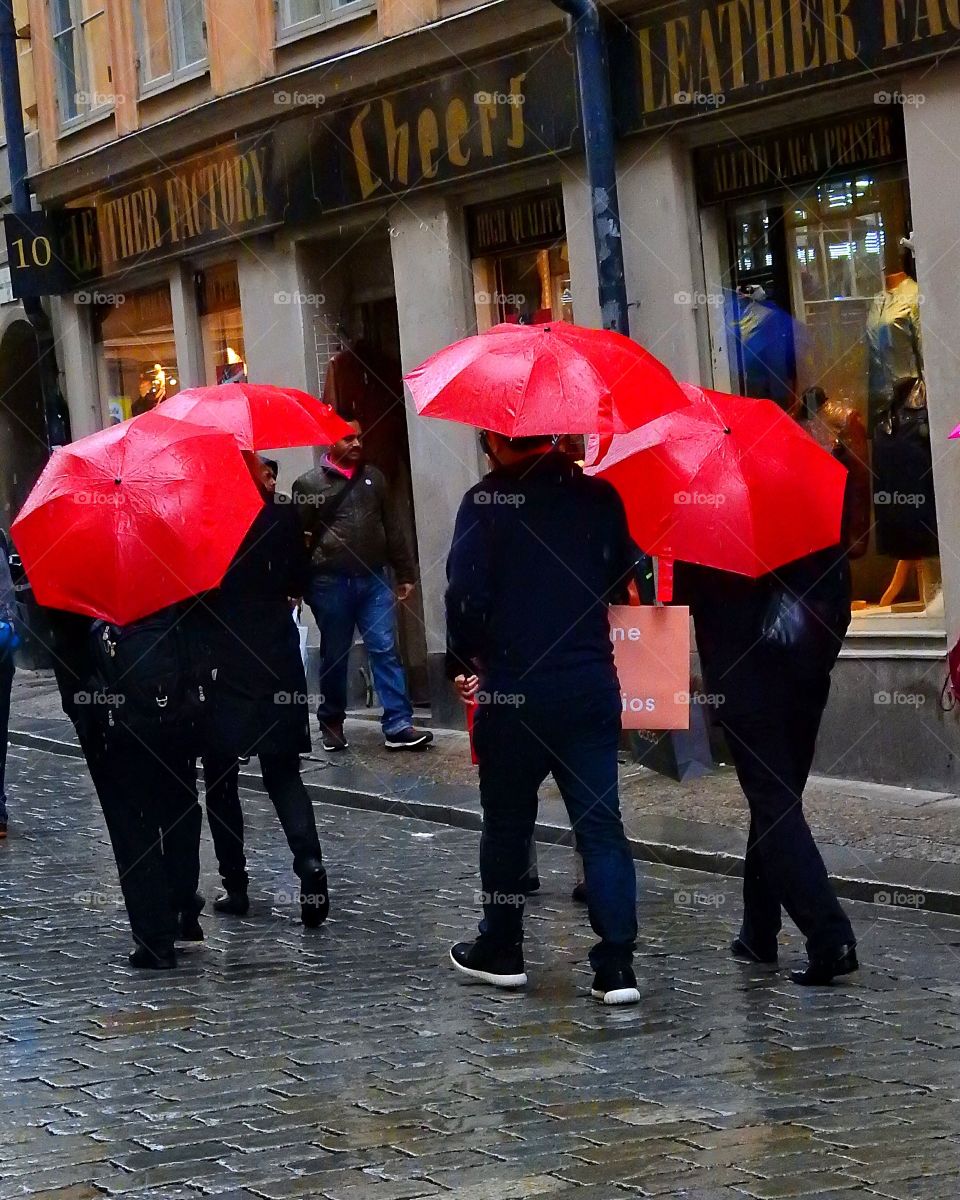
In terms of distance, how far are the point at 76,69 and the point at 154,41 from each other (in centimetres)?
184

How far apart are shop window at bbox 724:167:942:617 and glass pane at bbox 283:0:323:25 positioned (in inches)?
179

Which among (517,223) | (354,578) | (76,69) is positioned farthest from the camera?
(76,69)

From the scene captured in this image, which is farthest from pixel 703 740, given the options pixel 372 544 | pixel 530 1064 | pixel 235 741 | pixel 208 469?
pixel 530 1064

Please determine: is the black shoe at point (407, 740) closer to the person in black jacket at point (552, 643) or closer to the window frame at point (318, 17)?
the window frame at point (318, 17)

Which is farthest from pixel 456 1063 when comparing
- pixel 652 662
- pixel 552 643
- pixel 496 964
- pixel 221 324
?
pixel 221 324

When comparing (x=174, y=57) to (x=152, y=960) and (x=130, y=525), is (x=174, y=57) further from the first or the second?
(x=152, y=960)

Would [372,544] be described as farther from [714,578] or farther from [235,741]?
[714,578]

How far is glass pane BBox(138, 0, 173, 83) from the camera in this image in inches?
683

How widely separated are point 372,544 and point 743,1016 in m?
7.24

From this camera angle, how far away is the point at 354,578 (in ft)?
44.3

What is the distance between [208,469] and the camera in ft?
24.3

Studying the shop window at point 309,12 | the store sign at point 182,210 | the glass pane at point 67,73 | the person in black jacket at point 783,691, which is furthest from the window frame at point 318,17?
the person in black jacket at point 783,691

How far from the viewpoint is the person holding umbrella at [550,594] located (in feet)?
21.9

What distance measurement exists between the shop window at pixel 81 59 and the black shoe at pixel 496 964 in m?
12.8
